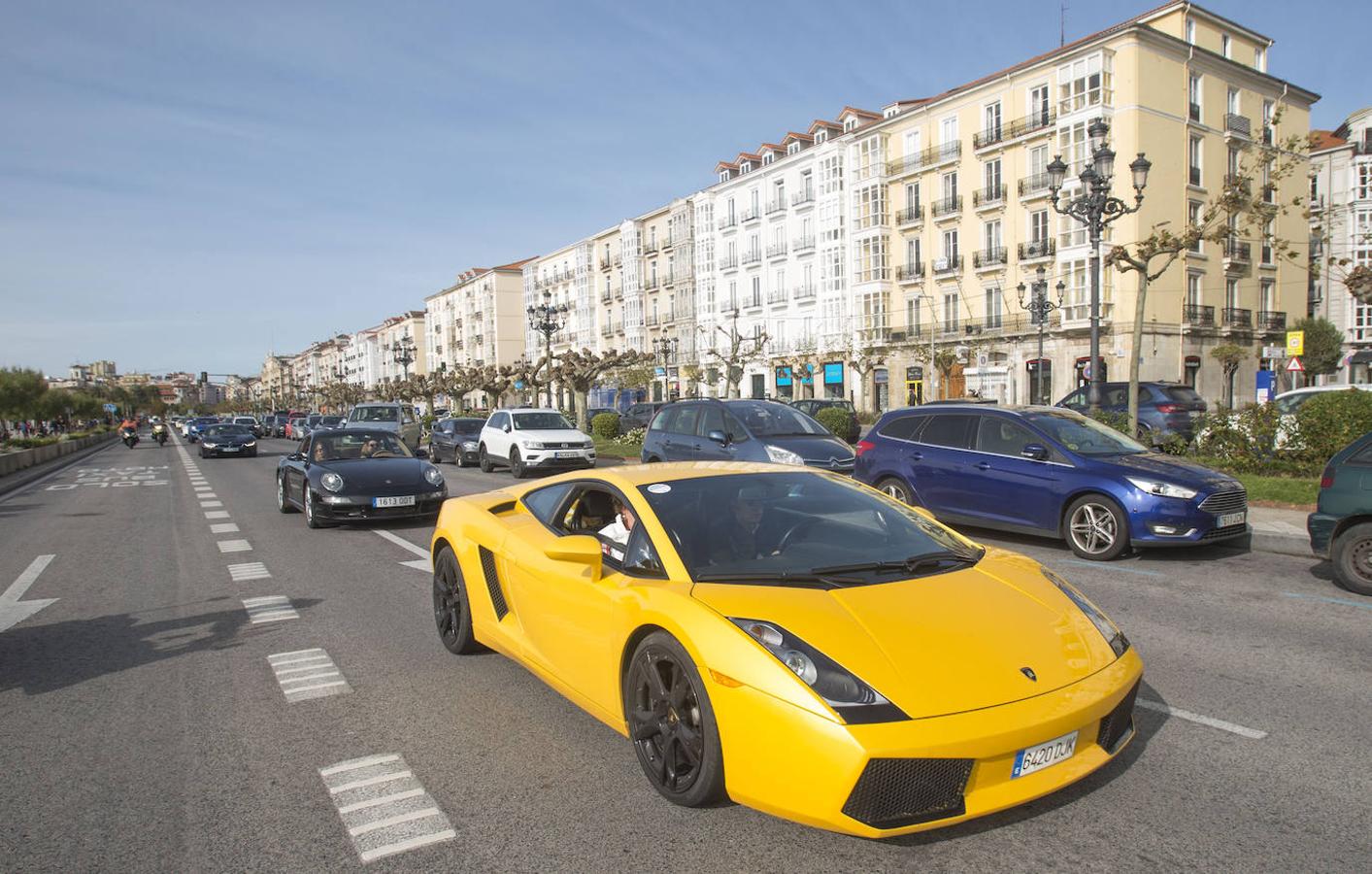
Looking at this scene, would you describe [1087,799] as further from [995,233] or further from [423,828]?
[995,233]

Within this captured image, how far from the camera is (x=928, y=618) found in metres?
3.25

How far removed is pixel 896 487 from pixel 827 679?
8325 millimetres

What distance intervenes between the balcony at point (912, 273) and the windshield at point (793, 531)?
165 ft

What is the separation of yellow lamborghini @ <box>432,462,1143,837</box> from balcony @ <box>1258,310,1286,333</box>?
53.8 metres

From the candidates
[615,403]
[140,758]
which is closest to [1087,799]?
[140,758]

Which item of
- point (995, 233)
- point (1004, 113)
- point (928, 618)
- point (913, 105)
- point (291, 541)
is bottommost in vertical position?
point (291, 541)

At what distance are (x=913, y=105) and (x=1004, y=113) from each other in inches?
374

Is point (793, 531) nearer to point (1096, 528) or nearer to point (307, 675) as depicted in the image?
point (307, 675)

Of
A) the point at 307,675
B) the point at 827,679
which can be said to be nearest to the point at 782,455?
the point at 307,675

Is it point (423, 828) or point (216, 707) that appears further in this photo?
point (216, 707)

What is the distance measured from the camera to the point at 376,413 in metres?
28.2

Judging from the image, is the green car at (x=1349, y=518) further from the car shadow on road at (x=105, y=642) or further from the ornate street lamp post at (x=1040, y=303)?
the ornate street lamp post at (x=1040, y=303)

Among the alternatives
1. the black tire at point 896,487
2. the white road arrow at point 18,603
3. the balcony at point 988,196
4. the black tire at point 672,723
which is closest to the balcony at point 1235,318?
the balcony at point 988,196

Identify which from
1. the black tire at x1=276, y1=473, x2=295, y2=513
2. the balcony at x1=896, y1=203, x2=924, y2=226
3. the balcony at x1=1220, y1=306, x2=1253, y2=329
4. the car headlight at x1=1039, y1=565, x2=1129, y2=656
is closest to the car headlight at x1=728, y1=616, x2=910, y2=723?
the car headlight at x1=1039, y1=565, x2=1129, y2=656
